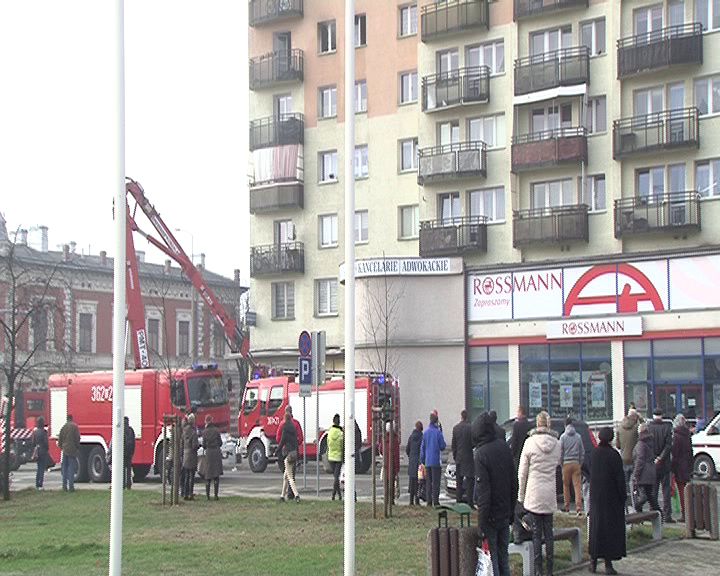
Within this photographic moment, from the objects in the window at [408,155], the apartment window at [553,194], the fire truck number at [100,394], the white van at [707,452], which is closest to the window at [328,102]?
the window at [408,155]

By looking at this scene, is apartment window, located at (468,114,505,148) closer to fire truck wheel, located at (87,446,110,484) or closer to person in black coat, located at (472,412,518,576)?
fire truck wheel, located at (87,446,110,484)

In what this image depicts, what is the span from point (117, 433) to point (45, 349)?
5798 centimetres

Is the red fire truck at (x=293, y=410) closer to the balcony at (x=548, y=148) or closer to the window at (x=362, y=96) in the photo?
the balcony at (x=548, y=148)

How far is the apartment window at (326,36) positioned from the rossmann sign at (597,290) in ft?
45.9

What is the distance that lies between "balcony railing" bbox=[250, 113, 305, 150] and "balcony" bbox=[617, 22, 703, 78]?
52.3ft

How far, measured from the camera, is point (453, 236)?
4528 centimetres

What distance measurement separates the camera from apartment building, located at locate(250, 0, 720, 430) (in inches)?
1586

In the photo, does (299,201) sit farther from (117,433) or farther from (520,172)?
(117,433)

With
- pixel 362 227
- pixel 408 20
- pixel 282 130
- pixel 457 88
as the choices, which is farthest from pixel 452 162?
pixel 282 130

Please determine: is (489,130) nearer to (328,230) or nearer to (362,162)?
(362,162)

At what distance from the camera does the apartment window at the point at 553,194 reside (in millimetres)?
43562

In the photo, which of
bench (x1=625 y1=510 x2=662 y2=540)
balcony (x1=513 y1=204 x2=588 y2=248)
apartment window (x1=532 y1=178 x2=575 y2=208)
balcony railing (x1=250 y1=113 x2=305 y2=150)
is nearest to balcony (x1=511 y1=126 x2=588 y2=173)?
apartment window (x1=532 y1=178 x2=575 y2=208)

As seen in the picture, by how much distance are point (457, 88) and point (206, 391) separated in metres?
18.1

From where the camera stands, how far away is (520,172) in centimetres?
4425
